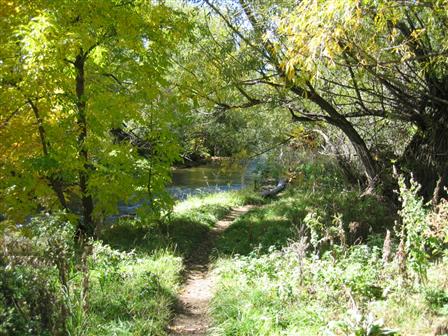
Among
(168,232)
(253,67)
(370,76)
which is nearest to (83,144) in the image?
(168,232)

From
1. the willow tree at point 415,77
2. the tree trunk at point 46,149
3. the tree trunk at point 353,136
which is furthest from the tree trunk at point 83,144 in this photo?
the tree trunk at point 353,136

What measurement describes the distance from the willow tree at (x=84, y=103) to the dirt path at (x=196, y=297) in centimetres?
136

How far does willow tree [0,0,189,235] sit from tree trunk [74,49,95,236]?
0.02 meters

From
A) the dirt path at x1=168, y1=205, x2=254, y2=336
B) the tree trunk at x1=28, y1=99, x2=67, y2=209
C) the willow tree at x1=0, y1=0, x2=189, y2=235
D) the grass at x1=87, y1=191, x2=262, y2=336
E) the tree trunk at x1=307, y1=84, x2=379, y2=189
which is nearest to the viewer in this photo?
the grass at x1=87, y1=191, x2=262, y2=336

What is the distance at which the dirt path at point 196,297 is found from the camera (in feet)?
16.6

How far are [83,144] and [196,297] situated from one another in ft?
11.0

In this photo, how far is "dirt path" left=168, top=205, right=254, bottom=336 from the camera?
506cm

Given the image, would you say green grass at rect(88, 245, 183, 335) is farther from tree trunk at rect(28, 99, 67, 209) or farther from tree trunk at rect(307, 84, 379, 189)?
tree trunk at rect(307, 84, 379, 189)

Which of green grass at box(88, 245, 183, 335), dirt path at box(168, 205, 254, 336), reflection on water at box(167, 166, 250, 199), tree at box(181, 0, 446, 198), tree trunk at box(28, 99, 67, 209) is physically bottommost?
dirt path at box(168, 205, 254, 336)

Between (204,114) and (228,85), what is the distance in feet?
7.29

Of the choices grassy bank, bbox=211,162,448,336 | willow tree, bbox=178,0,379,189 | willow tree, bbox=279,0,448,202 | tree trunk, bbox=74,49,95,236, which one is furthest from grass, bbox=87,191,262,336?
willow tree, bbox=279,0,448,202

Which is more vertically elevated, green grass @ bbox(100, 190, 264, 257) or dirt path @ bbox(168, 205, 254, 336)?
green grass @ bbox(100, 190, 264, 257)

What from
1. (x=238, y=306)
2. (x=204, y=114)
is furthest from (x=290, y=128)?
(x=238, y=306)

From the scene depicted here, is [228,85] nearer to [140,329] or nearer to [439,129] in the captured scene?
[439,129]
